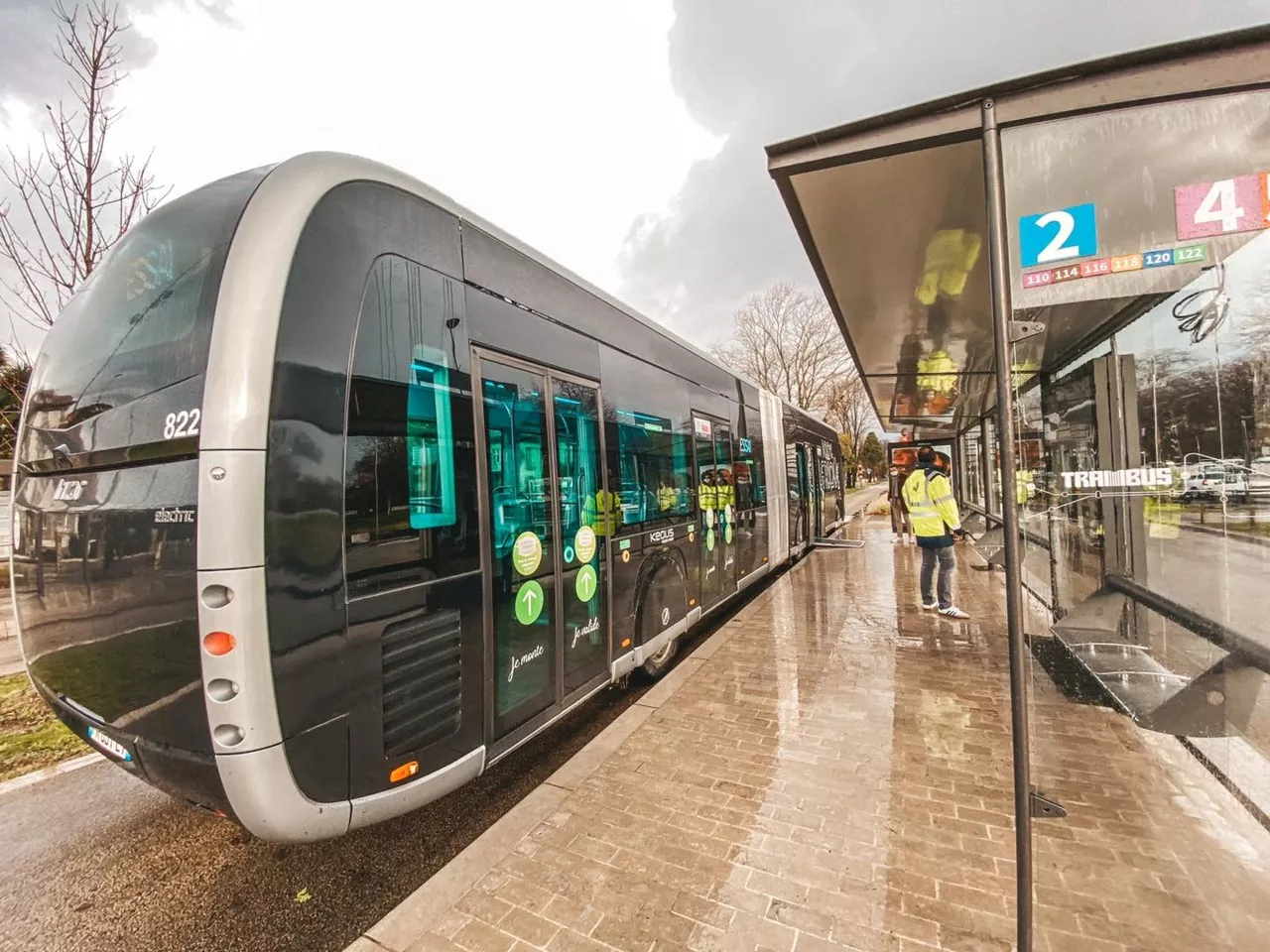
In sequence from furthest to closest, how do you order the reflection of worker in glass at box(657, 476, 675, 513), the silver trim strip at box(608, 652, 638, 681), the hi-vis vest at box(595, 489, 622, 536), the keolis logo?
the reflection of worker in glass at box(657, 476, 675, 513)
the silver trim strip at box(608, 652, 638, 681)
the hi-vis vest at box(595, 489, 622, 536)
the keolis logo

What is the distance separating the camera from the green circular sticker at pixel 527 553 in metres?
3.28

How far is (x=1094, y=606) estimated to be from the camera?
507 centimetres

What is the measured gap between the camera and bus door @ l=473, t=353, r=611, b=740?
3.15m

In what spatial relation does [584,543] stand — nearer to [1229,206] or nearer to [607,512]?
[607,512]

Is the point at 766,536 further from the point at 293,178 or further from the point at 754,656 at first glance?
the point at 293,178

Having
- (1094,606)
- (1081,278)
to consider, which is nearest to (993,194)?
(1081,278)

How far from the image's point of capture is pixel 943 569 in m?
7.24

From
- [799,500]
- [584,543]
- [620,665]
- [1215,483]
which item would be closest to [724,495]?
[620,665]

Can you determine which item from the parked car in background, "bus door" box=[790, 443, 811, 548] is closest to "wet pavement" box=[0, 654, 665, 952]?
the parked car in background

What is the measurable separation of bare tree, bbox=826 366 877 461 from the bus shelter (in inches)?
1092

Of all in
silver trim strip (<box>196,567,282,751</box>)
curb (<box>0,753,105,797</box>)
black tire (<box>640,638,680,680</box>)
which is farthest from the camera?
black tire (<box>640,638,680,680</box>)

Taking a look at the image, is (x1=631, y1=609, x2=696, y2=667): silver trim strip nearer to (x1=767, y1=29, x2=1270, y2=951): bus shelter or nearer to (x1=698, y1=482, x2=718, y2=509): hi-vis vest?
(x1=698, y1=482, x2=718, y2=509): hi-vis vest

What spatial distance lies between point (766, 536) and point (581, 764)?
5.87 metres

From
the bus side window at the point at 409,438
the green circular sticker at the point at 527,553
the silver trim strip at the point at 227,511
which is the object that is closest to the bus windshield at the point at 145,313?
the silver trim strip at the point at 227,511
